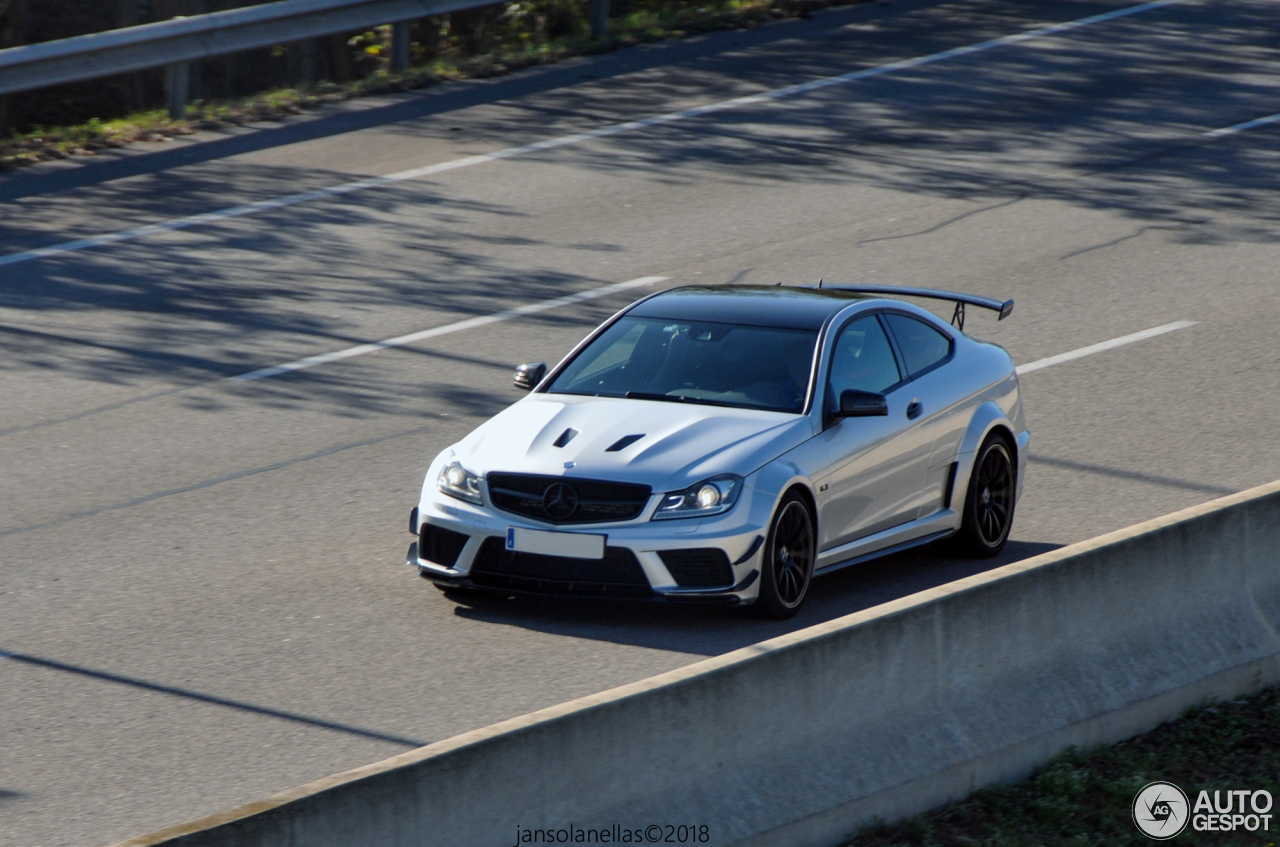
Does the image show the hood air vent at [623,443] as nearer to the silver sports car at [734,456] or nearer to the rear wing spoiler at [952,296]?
the silver sports car at [734,456]

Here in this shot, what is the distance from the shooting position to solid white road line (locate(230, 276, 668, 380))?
12008mm

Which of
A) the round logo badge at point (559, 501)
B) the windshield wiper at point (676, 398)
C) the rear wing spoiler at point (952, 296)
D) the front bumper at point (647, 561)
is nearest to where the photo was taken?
the front bumper at point (647, 561)

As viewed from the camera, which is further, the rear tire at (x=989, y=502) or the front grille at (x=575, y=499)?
the rear tire at (x=989, y=502)

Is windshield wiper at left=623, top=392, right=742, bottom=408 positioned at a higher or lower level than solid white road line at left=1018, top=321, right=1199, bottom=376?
higher

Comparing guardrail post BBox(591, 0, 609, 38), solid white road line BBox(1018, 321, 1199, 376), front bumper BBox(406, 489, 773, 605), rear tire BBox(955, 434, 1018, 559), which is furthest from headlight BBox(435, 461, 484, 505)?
guardrail post BBox(591, 0, 609, 38)

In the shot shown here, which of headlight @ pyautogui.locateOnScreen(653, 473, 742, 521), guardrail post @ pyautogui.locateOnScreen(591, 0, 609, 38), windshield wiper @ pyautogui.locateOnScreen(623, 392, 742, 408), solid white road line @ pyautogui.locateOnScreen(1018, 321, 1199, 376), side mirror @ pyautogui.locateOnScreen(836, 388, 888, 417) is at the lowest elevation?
solid white road line @ pyautogui.locateOnScreen(1018, 321, 1199, 376)

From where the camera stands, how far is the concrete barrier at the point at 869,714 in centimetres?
481

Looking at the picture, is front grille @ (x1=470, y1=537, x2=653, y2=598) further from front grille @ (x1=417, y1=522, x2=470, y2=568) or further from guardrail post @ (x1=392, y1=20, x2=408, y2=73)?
guardrail post @ (x1=392, y1=20, x2=408, y2=73)

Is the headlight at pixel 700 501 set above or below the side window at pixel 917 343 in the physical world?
below

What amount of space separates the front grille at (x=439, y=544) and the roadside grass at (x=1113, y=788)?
277 centimetres

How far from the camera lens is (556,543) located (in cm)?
756

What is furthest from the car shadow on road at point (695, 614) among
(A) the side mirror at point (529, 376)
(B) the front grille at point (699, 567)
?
(A) the side mirror at point (529, 376)

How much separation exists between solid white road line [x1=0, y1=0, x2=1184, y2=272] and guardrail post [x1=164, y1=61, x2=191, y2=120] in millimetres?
3022

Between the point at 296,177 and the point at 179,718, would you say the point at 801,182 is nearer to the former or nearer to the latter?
the point at 296,177
